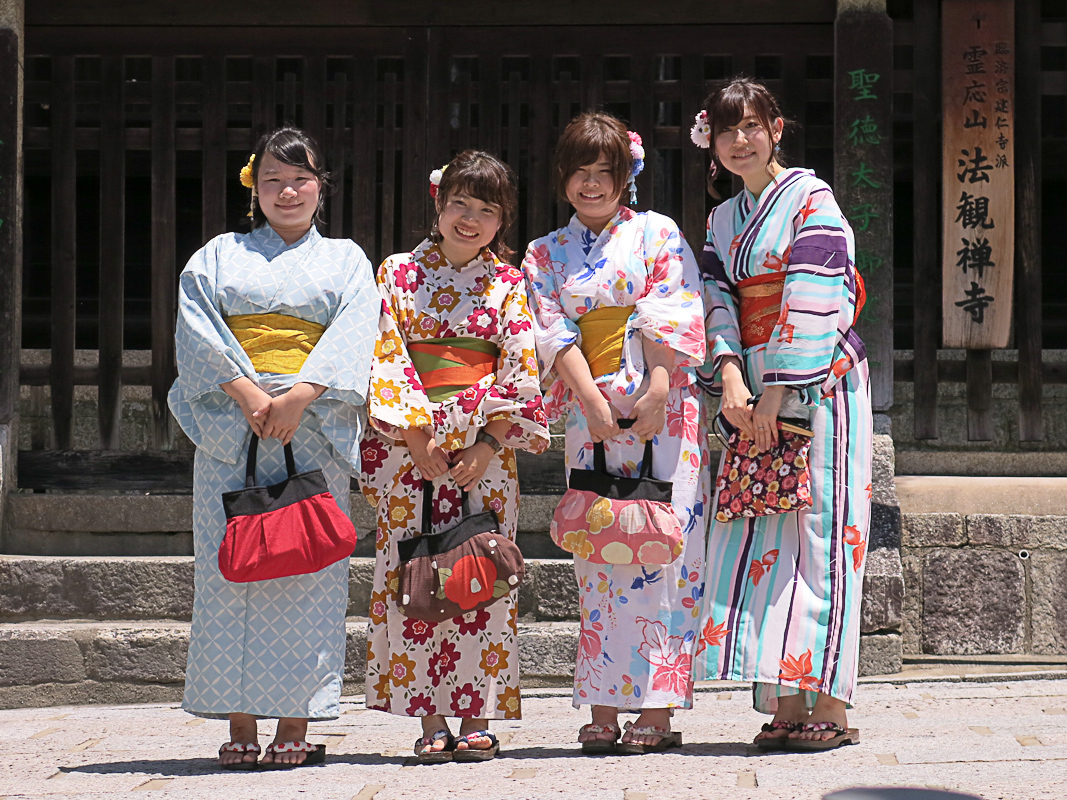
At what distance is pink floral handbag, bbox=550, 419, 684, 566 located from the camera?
11.8 feet

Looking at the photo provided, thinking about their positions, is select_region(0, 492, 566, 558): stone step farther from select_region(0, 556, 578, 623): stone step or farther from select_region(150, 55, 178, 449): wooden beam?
select_region(150, 55, 178, 449): wooden beam

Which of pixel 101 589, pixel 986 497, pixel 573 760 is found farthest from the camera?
pixel 986 497

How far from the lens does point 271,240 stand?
3783 mm

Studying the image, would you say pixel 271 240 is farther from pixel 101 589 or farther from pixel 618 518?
pixel 101 589

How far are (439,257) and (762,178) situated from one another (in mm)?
1095

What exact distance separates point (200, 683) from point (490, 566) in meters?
0.95

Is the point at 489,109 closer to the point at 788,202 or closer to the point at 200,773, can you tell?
the point at 788,202

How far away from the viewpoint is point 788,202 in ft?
12.2

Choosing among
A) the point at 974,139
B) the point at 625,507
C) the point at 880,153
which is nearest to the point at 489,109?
the point at 880,153

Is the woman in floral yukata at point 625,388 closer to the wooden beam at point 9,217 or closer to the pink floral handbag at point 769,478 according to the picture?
the pink floral handbag at point 769,478

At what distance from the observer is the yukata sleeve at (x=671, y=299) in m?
3.71

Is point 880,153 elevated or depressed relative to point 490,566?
elevated

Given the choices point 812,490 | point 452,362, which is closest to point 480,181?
point 452,362

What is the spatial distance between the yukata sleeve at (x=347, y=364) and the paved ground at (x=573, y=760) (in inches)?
40.6
